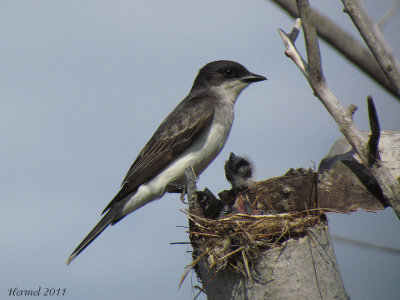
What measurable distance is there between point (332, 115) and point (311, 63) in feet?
1.63

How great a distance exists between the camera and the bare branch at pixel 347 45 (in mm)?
7738

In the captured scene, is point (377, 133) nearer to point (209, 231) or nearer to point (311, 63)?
point (311, 63)

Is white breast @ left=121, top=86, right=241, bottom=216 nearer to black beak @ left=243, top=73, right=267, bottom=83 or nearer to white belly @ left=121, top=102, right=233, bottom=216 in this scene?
white belly @ left=121, top=102, right=233, bottom=216

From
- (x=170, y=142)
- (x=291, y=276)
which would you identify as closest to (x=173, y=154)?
(x=170, y=142)

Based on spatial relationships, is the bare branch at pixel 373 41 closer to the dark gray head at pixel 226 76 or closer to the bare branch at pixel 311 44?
the bare branch at pixel 311 44

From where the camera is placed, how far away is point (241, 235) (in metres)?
5.65

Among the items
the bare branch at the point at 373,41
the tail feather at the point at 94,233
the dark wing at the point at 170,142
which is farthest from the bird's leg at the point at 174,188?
the bare branch at the point at 373,41

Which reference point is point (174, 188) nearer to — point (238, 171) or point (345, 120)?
point (238, 171)

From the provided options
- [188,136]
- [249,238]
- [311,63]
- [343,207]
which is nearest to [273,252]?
[249,238]

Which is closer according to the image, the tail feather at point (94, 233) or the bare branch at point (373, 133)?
the bare branch at point (373, 133)

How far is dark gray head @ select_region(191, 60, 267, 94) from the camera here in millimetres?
9102

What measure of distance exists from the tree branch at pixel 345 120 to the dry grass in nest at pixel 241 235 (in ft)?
2.20

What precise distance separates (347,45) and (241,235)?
10.7ft

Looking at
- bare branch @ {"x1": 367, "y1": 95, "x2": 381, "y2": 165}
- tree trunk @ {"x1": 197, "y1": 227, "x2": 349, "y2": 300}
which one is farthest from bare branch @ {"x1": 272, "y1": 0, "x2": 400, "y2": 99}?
tree trunk @ {"x1": 197, "y1": 227, "x2": 349, "y2": 300}
